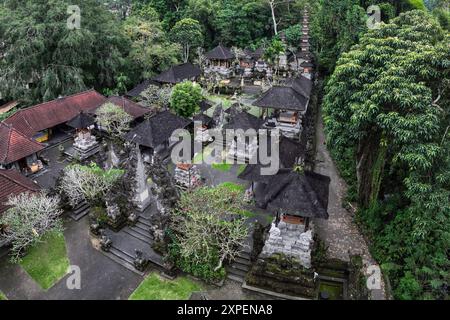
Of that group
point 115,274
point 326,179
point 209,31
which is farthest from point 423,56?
point 209,31

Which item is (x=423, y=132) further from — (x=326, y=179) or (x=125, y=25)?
(x=125, y=25)

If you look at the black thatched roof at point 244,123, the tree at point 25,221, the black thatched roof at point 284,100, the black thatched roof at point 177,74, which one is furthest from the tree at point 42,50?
the black thatched roof at point 284,100

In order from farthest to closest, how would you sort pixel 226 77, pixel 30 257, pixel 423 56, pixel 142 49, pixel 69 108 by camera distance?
pixel 226 77 → pixel 142 49 → pixel 69 108 → pixel 30 257 → pixel 423 56

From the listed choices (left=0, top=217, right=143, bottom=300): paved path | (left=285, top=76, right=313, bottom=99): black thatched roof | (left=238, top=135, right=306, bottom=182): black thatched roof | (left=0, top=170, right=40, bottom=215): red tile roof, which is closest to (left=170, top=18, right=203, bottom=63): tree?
(left=285, top=76, right=313, bottom=99): black thatched roof

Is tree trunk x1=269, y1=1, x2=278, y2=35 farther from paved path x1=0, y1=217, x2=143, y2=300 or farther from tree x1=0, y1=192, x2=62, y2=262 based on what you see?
paved path x1=0, y1=217, x2=143, y2=300

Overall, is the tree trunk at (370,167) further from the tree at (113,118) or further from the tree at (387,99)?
the tree at (113,118)

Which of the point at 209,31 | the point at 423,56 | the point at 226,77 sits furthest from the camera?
the point at 209,31
